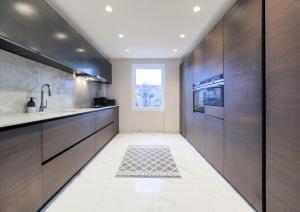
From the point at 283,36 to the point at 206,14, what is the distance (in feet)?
5.33

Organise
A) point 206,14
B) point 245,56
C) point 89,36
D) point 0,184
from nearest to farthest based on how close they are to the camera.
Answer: point 0,184 → point 245,56 → point 206,14 → point 89,36

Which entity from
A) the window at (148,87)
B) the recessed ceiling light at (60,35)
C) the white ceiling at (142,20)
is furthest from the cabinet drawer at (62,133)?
the window at (148,87)

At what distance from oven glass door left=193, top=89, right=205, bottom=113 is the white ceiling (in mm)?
1213

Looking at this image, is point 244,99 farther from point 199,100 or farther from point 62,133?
point 62,133

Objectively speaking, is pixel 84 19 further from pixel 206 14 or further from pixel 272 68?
pixel 272 68

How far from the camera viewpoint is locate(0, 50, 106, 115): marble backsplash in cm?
182

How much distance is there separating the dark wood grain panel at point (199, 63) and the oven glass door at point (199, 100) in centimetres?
24

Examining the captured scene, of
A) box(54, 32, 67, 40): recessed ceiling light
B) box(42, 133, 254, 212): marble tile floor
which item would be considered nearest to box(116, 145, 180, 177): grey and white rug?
box(42, 133, 254, 212): marble tile floor

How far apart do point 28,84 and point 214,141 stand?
2833 mm

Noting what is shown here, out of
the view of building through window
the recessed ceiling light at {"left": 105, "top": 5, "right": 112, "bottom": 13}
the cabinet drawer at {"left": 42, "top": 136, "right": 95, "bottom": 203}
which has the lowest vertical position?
the cabinet drawer at {"left": 42, "top": 136, "right": 95, "bottom": 203}

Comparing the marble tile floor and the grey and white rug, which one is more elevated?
the grey and white rug

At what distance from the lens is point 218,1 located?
2207 mm

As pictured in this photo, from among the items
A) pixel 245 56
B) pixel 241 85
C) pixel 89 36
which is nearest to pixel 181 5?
pixel 245 56

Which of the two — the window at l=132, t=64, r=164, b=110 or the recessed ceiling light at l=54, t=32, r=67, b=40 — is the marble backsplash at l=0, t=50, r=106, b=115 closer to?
the recessed ceiling light at l=54, t=32, r=67, b=40
